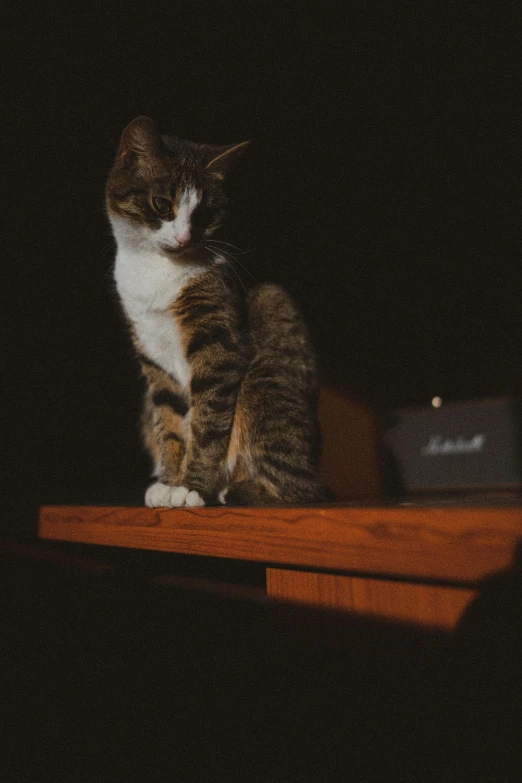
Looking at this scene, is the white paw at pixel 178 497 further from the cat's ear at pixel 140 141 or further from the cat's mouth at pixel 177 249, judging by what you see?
the cat's ear at pixel 140 141

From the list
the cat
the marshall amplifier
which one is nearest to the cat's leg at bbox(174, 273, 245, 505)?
the cat

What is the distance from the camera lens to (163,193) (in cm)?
96

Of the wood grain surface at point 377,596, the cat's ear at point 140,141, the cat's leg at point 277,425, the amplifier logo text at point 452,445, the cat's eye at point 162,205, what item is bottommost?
the wood grain surface at point 377,596

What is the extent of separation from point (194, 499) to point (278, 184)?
1.18 meters

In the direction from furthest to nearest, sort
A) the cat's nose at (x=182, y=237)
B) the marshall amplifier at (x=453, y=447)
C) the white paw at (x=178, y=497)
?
the marshall amplifier at (x=453, y=447) → the cat's nose at (x=182, y=237) → the white paw at (x=178, y=497)

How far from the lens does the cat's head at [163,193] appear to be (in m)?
0.96

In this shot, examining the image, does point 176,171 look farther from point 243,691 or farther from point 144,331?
point 243,691

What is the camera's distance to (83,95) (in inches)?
54.1

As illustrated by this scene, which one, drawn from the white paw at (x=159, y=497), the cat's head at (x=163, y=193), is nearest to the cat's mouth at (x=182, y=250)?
the cat's head at (x=163, y=193)

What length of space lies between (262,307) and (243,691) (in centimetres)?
79

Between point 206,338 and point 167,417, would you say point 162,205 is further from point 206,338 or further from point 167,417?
point 167,417

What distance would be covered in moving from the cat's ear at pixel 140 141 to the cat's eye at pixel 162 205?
115 millimetres

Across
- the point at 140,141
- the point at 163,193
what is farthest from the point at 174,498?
the point at 140,141

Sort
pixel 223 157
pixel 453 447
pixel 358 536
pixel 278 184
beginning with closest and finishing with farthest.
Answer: pixel 358 536
pixel 223 157
pixel 278 184
pixel 453 447
